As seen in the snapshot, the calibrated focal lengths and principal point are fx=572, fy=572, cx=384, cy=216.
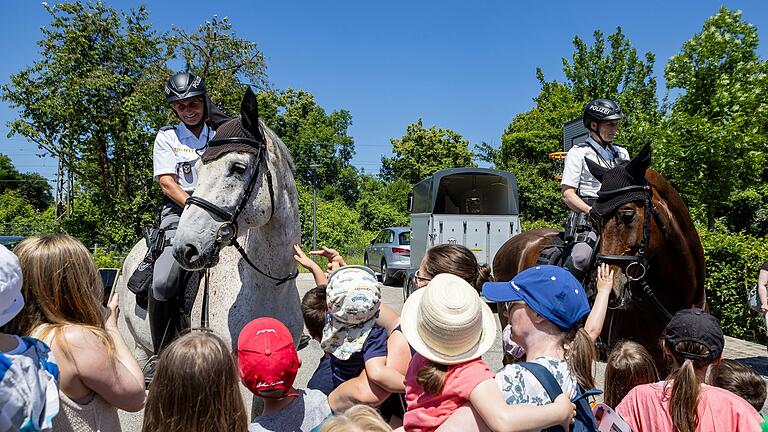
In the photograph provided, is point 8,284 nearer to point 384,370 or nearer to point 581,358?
→ point 384,370

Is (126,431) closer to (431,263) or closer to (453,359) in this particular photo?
(431,263)

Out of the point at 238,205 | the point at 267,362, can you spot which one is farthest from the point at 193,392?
the point at 238,205

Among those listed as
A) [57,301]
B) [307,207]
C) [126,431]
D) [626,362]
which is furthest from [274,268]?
[307,207]

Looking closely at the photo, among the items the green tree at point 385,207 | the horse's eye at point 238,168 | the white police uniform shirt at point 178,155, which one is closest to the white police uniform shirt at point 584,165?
the horse's eye at point 238,168

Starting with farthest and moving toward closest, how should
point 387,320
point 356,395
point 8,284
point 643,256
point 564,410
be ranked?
point 643,256 → point 387,320 → point 356,395 → point 564,410 → point 8,284

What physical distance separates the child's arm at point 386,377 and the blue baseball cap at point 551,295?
57cm

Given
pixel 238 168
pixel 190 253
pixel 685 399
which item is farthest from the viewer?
pixel 238 168

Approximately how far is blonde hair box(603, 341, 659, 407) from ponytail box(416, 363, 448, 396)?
4.62ft

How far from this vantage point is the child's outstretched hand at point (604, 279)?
3.38 metres

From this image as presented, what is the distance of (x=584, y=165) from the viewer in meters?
5.20

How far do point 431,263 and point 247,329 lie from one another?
45.2 inches

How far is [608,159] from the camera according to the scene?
525 cm

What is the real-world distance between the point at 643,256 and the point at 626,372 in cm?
117

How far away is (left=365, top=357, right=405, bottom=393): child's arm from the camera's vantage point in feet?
8.19
